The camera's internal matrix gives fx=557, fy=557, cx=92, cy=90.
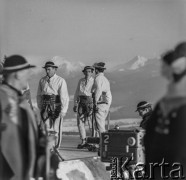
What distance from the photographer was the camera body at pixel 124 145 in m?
7.18

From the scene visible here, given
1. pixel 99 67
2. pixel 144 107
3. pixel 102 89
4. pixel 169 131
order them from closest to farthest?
pixel 169 131, pixel 144 107, pixel 99 67, pixel 102 89

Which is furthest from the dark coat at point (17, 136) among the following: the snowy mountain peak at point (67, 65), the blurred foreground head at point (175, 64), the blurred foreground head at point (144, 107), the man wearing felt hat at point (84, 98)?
the man wearing felt hat at point (84, 98)

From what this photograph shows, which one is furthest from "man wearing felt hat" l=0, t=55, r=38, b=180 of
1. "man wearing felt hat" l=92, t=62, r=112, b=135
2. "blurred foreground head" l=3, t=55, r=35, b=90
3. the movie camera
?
"man wearing felt hat" l=92, t=62, r=112, b=135

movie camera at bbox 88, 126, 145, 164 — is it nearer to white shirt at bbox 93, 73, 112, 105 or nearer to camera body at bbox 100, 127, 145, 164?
camera body at bbox 100, 127, 145, 164

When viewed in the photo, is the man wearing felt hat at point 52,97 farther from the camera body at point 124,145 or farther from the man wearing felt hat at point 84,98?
the camera body at point 124,145

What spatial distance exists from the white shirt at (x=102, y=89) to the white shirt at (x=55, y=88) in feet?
2.25

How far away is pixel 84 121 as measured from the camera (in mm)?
10422

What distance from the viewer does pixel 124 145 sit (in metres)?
7.42

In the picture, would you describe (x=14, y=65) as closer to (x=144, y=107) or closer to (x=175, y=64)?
(x=175, y=64)

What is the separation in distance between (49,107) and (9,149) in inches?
139

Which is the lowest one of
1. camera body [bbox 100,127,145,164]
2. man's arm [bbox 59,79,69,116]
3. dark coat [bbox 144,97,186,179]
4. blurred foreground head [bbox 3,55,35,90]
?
camera body [bbox 100,127,145,164]

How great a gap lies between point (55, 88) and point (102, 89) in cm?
111

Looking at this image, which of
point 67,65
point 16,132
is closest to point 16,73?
point 16,132

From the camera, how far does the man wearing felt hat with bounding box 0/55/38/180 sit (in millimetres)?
5496
